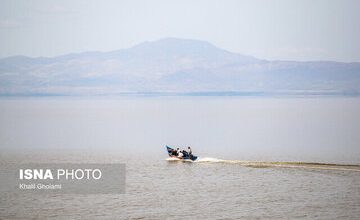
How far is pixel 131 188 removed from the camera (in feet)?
181

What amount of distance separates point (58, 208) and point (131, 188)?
27.4 feet

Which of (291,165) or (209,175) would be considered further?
(291,165)

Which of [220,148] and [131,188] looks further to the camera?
[220,148]

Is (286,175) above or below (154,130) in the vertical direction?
below

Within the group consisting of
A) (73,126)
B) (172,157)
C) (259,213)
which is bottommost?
(259,213)

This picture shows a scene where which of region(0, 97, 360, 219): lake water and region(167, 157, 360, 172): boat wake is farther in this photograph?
→ region(167, 157, 360, 172): boat wake

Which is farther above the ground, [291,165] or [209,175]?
[291,165]

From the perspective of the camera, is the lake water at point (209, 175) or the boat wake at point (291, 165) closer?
the lake water at point (209, 175)

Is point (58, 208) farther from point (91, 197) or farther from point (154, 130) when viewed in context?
point (154, 130)

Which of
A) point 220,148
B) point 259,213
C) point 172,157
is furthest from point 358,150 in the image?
point 259,213

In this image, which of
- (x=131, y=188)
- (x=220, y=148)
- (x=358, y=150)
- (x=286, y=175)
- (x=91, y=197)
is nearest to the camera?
(x=91, y=197)

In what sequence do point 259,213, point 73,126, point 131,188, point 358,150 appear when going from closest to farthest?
1. point 259,213
2. point 131,188
3. point 358,150
4. point 73,126

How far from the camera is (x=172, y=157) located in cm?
7350

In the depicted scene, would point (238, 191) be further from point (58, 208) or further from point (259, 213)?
point (58, 208)
